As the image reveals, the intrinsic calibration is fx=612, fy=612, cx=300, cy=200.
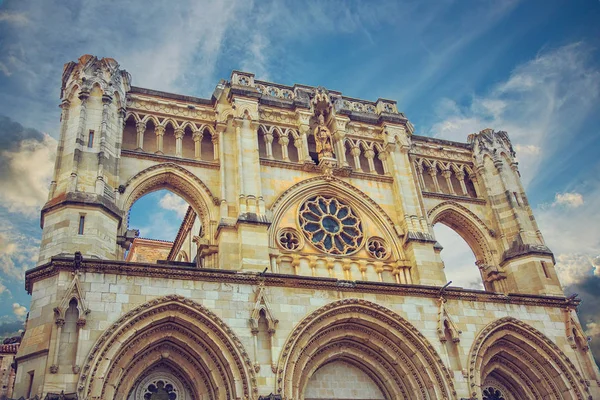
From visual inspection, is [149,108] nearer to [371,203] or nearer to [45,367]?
[371,203]

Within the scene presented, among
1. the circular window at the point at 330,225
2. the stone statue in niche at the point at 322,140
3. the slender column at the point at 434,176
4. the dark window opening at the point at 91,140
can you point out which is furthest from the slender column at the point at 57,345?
the slender column at the point at 434,176

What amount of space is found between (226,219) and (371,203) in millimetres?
5654

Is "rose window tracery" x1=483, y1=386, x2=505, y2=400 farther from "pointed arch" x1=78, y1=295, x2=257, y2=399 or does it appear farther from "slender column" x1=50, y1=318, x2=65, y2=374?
"slender column" x1=50, y1=318, x2=65, y2=374

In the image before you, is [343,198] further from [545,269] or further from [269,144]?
[545,269]

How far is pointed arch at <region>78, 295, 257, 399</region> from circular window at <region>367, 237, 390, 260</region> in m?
7.09

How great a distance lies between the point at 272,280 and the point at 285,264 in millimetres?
2725

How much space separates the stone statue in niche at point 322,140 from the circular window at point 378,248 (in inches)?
136

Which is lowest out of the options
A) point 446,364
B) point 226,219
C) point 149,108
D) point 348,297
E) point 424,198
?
point 446,364

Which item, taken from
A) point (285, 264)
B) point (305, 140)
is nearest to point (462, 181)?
point (305, 140)

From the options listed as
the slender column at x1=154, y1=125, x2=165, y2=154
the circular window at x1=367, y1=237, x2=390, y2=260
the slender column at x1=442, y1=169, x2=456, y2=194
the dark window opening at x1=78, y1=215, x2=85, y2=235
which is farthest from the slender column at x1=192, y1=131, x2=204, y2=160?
the slender column at x1=442, y1=169, x2=456, y2=194

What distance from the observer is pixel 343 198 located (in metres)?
22.2

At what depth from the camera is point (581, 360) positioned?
65.3ft

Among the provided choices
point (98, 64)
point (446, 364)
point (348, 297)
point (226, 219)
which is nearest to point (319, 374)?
point (348, 297)

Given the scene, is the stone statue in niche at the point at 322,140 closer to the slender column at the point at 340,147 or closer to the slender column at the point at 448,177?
the slender column at the point at 340,147
